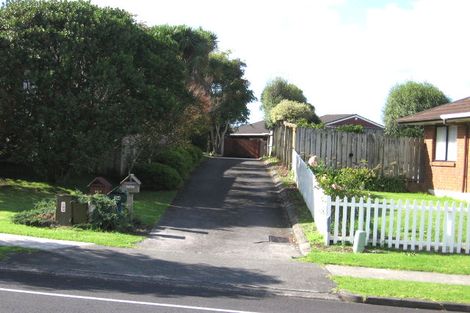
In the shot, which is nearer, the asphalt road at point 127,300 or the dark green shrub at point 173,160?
the asphalt road at point 127,300

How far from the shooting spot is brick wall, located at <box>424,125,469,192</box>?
19.5 meters

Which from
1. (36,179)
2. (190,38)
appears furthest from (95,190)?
(190,38)

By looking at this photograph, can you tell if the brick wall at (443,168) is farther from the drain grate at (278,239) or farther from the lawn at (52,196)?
the lawn at (52,196)

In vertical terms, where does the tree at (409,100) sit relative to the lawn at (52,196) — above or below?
above

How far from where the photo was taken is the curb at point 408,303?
8242mm

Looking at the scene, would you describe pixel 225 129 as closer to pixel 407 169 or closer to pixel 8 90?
pixel 407 169

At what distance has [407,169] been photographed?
74.4 feet

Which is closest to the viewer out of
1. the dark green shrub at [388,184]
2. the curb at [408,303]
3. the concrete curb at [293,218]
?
the curb at [408,303]

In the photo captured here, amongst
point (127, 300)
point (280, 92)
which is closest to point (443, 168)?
point (127, 300)

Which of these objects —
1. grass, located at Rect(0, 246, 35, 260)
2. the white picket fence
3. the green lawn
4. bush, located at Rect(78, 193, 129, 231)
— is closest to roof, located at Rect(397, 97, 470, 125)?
the white picket fence

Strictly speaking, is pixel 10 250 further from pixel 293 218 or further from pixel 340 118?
pixel 340 118

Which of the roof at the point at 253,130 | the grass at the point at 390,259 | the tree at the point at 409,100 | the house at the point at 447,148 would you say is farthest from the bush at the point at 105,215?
the roof at the point at 253,130

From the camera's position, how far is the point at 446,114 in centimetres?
1972

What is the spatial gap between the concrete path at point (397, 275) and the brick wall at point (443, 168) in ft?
33.0
